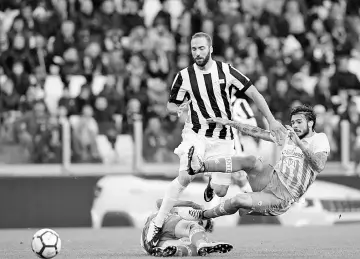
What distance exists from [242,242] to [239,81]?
2380 millimetres

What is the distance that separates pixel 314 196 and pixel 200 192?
1.82 m

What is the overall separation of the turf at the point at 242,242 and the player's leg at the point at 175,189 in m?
0.27

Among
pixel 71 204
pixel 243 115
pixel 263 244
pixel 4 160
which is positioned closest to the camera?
pixel 263 244

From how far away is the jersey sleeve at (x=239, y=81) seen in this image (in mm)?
10266

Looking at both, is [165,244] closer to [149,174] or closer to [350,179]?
[149,174]

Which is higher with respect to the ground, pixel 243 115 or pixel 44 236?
pixel 243 115

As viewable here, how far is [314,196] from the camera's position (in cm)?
1531

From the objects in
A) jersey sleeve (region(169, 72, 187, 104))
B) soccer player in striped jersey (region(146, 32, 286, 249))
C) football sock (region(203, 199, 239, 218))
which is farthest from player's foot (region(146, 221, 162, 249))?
jersey sleeve (region(169, 72, 187, 104))

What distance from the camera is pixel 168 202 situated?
31.9 feet

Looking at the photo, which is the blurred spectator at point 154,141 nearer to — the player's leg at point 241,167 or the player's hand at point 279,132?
the player's leg at point 241,167

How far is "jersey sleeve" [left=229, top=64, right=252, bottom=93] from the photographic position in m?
10.3

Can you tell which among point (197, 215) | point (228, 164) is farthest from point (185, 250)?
point (228, 164)

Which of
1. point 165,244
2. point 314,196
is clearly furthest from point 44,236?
point 314,196

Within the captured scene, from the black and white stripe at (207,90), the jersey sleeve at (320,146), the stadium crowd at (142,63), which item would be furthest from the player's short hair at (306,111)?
the stadium crowd at (142,63)
